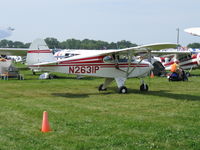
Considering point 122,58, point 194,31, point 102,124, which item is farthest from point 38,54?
point 194,31

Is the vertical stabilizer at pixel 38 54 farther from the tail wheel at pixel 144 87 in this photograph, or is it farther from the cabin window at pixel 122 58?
the tail wheel at pixel 144 87

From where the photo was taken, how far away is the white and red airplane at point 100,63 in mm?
13602

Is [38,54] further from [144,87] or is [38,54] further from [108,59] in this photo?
[144,87]

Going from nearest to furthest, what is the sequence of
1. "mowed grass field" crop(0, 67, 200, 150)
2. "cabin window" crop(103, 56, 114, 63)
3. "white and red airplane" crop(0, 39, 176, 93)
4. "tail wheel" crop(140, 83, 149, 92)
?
"mowed grass field" crop(0, 67, 200, 150)
"white and red airplane" crop(0, 39, 176, 93)
"cabin window" crop(103, 56, 114, 63)
"tail wheel" crop(140, 83, 149, 92)

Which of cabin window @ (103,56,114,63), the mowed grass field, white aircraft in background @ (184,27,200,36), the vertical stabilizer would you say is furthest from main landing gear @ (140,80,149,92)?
white aircraft in background @ (184,27,200,36)

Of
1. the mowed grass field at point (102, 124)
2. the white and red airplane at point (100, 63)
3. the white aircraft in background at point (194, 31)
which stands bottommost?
the mowed grass field at point (102, 124)

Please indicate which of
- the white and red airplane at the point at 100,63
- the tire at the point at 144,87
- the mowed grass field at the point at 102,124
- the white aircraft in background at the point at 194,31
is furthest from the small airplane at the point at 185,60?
the white aircraft in background at the point at 194,31

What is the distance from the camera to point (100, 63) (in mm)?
14328

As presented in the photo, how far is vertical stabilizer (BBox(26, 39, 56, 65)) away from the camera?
14398 millimetres

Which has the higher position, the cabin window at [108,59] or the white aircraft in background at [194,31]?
the white aircraft in background at [194,31]

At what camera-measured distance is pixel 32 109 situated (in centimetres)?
966

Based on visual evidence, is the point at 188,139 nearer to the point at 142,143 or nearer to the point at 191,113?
the point at 142,143

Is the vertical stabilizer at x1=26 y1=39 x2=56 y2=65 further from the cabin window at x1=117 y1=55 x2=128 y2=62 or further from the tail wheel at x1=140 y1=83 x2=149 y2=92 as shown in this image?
the tail wheel at x1=140 y1=83 x2=149 y2=92

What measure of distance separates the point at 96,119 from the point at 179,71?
12.7m
